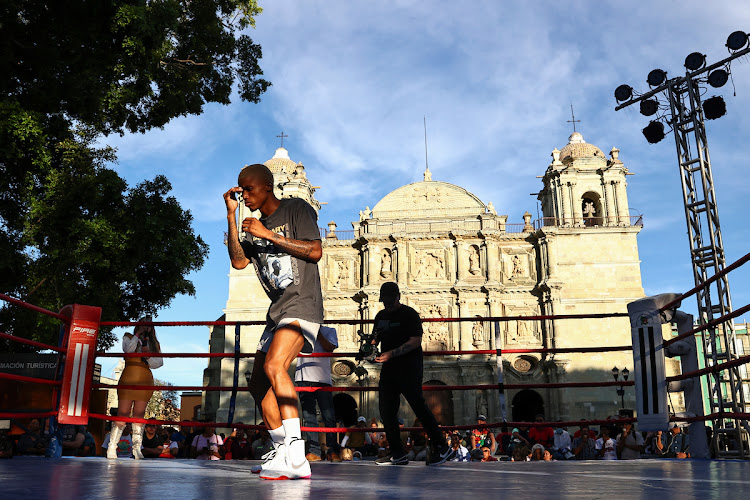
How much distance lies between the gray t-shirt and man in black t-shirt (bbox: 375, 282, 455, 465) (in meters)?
1.11

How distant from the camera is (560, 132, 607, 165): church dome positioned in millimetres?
30359

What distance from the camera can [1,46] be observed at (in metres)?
8.17

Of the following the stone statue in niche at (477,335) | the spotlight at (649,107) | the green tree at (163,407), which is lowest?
the green tree at (163,407)

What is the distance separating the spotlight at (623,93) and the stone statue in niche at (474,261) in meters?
17.1

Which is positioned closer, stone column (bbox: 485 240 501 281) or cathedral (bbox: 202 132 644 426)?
cathedral (bbox: 202 132 644 426)

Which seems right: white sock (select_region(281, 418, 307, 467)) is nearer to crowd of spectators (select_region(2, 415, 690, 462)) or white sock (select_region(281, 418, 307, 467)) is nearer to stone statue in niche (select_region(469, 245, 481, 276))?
crowd of spectators (select_region(2, 415, 690, 462))

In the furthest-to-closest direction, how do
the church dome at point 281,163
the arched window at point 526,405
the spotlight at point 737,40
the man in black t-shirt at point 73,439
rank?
1. the church dome at point 281,163
2. the arched window at point 526,405
3. the spotlight at point 737,40
4. the man in black t-shirt at point 73,439

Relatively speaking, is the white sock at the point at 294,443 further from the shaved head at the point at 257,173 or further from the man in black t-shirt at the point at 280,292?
the shaved head at the point at 257,173

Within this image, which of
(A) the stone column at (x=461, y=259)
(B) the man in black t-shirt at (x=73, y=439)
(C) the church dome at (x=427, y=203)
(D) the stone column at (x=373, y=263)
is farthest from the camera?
(C) the church dome at (x=427, y=203)

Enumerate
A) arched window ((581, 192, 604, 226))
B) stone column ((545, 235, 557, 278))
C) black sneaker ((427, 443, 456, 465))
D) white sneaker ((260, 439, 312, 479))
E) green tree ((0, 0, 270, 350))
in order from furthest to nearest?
arched window ((581, 192, 604, 226)), stone column ((545, 235, 557, 278)), green tree ((0, 0, 270, 350)), black sneaker ((427, 443, 456, 465)), white sneaker ((260, 439, 312, 479))

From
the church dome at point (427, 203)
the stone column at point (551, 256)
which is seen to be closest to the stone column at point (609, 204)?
the stone column at point (551, 256)

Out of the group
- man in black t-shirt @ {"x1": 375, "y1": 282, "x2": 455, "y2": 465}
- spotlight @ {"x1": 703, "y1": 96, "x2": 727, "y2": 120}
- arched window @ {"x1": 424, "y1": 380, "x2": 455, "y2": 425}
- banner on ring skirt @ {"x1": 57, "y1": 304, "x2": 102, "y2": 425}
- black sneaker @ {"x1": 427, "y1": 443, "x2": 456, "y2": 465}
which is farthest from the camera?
arched window @ {"x1": 424, "y1": 380, "x2": 455, "y2": 425}

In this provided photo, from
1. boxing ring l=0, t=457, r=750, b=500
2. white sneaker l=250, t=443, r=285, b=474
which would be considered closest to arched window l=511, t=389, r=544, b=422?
boxing ring l=0, t=457, r=750, b=500

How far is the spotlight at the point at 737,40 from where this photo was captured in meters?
11.0
